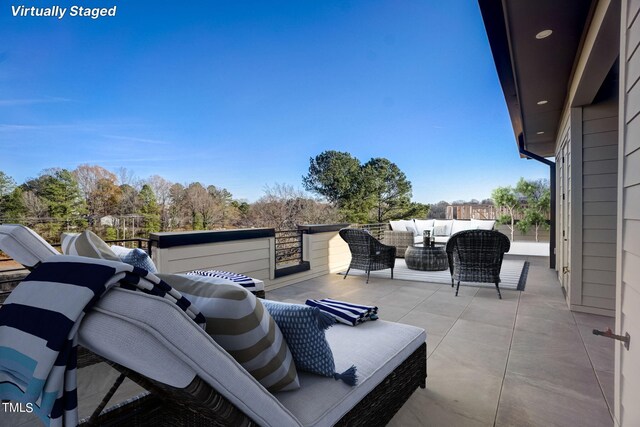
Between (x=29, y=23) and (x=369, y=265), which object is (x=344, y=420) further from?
(x=29, y=23)

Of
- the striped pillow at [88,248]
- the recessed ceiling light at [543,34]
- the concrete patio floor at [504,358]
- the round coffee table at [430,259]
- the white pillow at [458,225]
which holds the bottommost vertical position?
the concrete patio floor at [504,358]

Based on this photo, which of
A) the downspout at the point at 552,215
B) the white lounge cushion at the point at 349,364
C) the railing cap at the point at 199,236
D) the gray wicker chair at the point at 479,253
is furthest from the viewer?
the downspout at the point at 552,215

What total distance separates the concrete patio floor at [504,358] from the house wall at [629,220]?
0.51 metres

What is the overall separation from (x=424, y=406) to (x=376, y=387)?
60 cm

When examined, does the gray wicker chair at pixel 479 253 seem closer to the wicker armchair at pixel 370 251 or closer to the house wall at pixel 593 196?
the house wall at pixel 593 196

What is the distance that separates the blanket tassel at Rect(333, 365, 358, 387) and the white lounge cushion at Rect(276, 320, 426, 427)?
0.05 ft

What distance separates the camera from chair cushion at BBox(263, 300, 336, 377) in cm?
106

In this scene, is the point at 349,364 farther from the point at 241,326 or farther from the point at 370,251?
the point at 370,251

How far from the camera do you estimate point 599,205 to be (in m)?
3.10

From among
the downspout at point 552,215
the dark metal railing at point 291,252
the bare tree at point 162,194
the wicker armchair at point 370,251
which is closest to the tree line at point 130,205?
the bare tree at point 162,194

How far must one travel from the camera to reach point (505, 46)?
2.57m

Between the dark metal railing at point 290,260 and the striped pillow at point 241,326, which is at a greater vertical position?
the striped pillow at point 241,326

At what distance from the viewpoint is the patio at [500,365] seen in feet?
5.44

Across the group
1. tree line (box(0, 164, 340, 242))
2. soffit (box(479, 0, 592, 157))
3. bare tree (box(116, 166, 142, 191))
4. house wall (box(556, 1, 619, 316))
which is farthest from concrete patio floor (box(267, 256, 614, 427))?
bare tree (box(116, 166, 142, 191))
